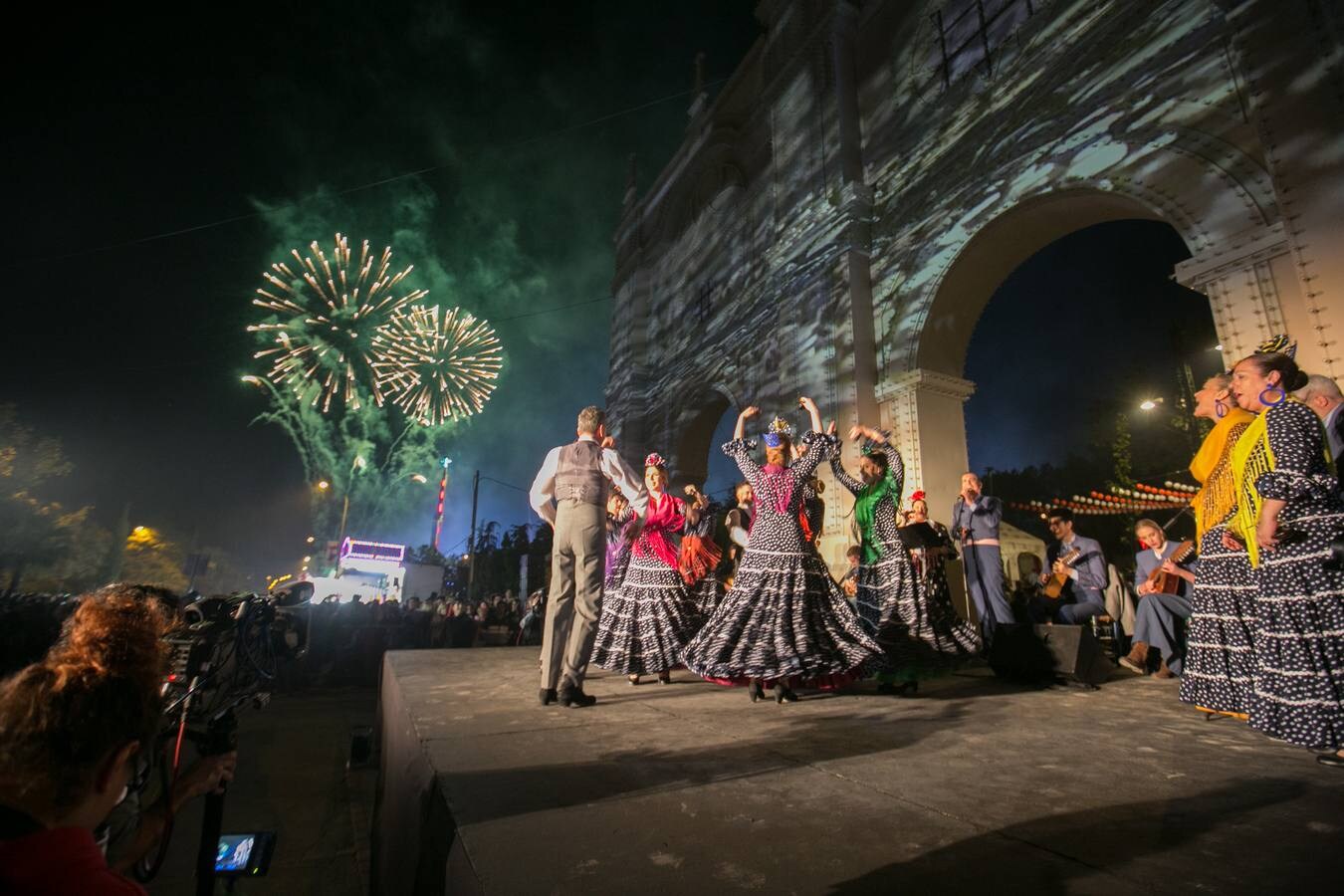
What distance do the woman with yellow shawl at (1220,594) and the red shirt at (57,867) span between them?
442cm

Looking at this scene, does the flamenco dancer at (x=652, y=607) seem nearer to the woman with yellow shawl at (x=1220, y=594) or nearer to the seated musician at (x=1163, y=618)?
the woman with yellow shawl at (x=1220, y=594)

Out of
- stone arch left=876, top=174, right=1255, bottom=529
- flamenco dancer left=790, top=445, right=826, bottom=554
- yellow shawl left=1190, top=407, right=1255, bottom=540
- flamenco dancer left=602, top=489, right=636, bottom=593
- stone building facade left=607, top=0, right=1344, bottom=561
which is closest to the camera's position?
yellow shawl left=1190, top=407, right=1255, bottom=540

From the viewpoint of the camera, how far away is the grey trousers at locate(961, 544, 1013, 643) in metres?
6.16

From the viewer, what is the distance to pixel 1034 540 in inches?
467

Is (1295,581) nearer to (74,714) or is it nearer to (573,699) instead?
(573,699)

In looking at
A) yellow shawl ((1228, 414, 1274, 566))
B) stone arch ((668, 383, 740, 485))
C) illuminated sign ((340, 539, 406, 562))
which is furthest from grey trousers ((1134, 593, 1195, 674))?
illuminated sign ((340, 539, 406, 562))

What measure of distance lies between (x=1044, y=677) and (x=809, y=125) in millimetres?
11483

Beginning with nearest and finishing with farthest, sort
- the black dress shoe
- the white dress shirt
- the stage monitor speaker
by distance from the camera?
1. the black dress shoe
2. the white dress shirt
3. the stage monitor speaker

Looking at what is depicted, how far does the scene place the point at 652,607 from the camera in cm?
528

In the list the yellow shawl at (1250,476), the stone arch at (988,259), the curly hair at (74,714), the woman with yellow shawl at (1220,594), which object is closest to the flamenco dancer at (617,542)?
the woman with yellow shawl at (1220,594)

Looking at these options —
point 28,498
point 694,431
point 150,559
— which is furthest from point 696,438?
point 150,559

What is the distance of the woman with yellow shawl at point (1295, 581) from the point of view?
2.63 meters

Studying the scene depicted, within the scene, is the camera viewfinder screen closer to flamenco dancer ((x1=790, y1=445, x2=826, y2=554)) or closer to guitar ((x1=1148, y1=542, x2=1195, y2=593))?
flamenco dancer ((x1=790, y1=445, x2=826, y2=554))

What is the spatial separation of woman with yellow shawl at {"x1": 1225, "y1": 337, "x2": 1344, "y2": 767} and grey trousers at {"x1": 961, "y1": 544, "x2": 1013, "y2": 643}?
325 centimetres
